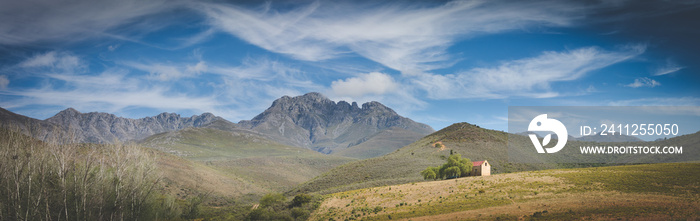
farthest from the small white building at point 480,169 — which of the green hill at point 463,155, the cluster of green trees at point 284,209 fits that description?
the cluster of green trees at point 284,209

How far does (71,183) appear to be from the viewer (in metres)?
44.8

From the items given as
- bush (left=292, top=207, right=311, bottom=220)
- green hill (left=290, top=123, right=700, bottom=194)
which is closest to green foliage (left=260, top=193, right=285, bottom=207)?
bush (left=292, top=207, right=311, bottom=220)

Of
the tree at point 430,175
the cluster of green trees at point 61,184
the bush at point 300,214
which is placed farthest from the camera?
the tree at point 430,175

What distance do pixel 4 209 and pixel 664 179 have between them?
7749 cm

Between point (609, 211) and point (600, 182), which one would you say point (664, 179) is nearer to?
point (600, 182)

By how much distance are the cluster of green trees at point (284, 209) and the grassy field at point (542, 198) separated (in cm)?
208

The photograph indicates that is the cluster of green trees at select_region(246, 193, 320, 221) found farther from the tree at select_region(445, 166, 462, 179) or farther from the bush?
the tree at select_region(445, 166, 462, 179)

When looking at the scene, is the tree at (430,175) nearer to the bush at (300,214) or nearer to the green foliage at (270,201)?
the green foliage at (270,201)

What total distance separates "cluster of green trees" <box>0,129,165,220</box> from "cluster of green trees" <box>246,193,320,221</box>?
15954 mm

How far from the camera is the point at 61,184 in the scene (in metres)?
40.8

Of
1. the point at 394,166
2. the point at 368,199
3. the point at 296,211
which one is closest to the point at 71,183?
the point at 296,211

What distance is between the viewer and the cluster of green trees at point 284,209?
180 feet

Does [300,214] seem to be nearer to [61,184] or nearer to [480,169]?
[61,184]

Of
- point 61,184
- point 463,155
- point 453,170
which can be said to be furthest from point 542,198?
point 463,155
